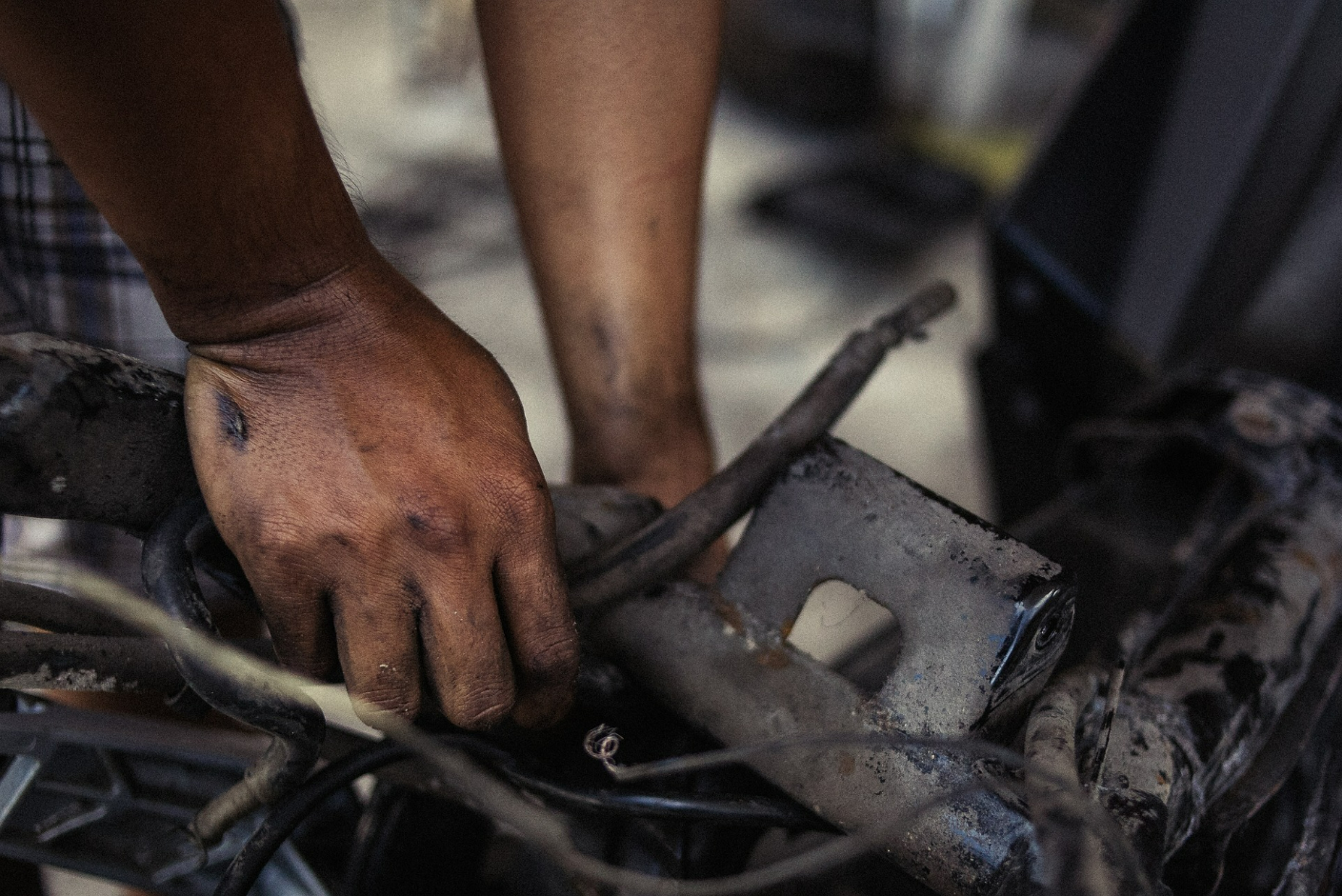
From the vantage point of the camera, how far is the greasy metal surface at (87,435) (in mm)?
458

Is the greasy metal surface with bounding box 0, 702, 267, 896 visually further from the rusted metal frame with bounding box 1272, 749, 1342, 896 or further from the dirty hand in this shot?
the rusted metal frame with bounding box 1272, 749, 1342, 896

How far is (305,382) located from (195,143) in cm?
12

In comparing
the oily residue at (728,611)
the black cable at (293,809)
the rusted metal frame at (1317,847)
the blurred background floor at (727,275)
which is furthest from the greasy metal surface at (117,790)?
the blurred background floor at (727,275)

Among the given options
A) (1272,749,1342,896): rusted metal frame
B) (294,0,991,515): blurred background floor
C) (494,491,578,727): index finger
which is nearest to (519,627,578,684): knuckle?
(494,491,578,727): index finger

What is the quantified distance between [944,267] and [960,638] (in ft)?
7.40

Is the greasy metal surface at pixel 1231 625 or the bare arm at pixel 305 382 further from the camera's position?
the greasy metal surface at pixel 1231 625

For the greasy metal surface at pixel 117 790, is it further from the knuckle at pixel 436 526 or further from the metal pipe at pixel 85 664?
the knuckle at pixel 436 526

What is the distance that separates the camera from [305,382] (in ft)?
1.68

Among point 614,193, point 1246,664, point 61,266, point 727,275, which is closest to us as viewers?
point 1246,664

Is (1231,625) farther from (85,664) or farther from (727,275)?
(727,275)

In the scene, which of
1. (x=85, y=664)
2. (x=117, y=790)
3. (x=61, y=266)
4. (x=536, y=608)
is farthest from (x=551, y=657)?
(x=61, y=266)

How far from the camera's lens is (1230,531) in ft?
2.84

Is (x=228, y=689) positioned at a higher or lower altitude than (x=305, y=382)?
lower

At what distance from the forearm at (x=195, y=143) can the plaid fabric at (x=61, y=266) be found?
0.47 metres
